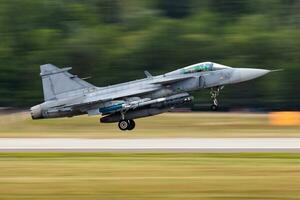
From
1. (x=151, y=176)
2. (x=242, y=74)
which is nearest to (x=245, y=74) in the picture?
(x=242, y=74)

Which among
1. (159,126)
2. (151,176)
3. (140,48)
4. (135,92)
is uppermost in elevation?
(140,48)

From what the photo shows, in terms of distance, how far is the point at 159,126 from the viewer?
3897cm

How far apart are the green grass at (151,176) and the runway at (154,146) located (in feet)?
5.49

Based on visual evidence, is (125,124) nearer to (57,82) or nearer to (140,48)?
(57,82)

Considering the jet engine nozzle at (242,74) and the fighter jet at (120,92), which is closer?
the fighter jet at (120,92)

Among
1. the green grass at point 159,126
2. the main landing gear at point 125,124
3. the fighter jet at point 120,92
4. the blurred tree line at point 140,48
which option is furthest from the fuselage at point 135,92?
the blurred tree line at point 140,48

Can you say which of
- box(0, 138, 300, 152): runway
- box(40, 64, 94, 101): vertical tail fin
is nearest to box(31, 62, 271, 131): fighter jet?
box(40, 64, 94, 101): vertical tail fin

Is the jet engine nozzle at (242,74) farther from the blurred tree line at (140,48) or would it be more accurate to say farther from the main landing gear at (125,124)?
the blurred tree line at (140,48)

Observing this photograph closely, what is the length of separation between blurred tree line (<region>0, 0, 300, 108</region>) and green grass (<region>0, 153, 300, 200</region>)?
3359 centimetres

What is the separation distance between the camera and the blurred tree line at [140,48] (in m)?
54.9

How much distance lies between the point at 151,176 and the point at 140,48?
41237mm

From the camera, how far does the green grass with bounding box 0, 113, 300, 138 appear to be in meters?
34.2

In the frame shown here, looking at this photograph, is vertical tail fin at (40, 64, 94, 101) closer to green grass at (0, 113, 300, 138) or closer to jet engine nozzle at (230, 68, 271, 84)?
green grass at (0, 113, 300, 138)

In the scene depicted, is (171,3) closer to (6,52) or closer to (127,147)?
(6,52)
